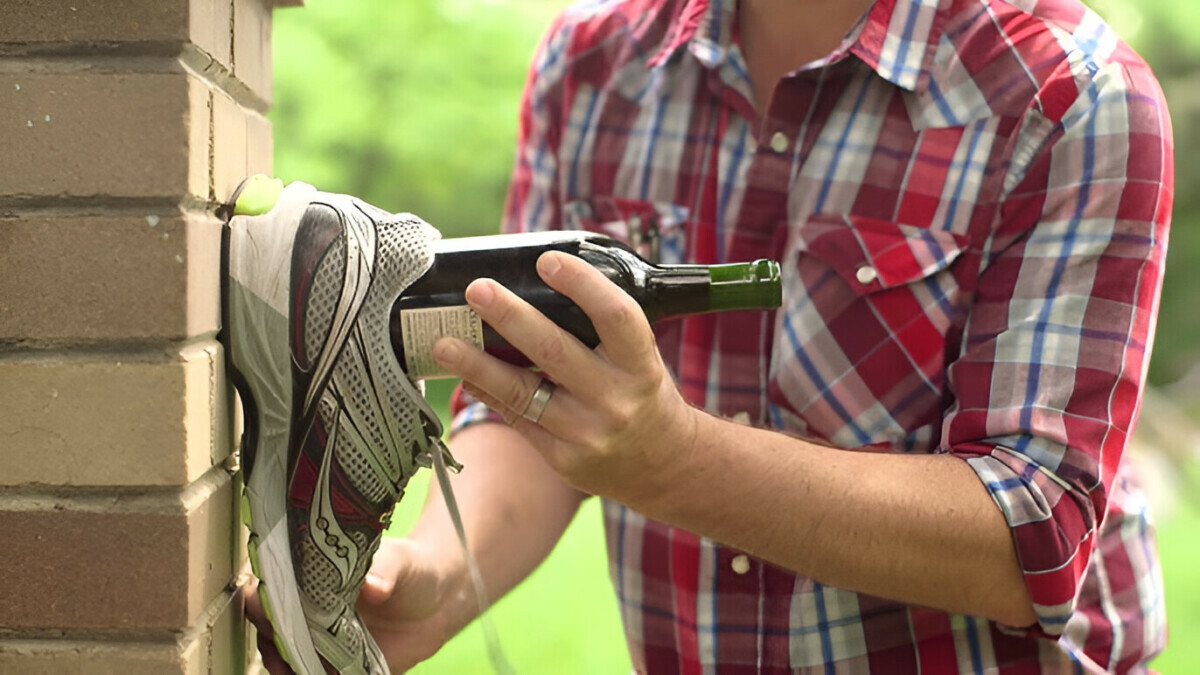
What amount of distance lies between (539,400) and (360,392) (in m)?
0.14

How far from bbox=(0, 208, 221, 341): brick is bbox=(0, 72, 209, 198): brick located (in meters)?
0.02

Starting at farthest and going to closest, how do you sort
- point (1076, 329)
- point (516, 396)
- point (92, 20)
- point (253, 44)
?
point (1076, 329), point (253, 44), point (516, 396), point (92, 20)

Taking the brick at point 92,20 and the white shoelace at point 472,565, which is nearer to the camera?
the brick at point 92,20

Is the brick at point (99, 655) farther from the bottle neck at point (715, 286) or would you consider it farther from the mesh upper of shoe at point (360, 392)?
the bottle neck at point (715, 286)

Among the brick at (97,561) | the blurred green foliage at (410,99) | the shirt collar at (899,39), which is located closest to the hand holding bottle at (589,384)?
the brick at (97,561)

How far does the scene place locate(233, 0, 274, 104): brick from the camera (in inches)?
35.2

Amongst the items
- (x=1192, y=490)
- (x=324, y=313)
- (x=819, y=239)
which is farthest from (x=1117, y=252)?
(x=1192, y=490)

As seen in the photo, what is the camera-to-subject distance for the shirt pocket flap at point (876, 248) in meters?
1.17

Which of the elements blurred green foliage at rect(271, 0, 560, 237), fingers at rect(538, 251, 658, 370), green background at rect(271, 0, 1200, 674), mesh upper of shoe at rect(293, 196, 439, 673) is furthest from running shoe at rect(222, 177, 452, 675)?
blurred green foliage at rect(271, 0, 560, 237)

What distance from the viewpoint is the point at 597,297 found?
2.62 ft

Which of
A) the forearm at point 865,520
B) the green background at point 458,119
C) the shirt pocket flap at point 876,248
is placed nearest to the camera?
the forearm at point 865,520

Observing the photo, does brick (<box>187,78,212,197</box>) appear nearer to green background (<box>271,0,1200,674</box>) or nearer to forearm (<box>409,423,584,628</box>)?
forearm (<box>409,423,584,628</box>)

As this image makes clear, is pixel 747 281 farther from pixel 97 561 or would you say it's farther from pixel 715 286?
pixel 97 561

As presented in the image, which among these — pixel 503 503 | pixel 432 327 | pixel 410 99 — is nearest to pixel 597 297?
pixel 432 327
